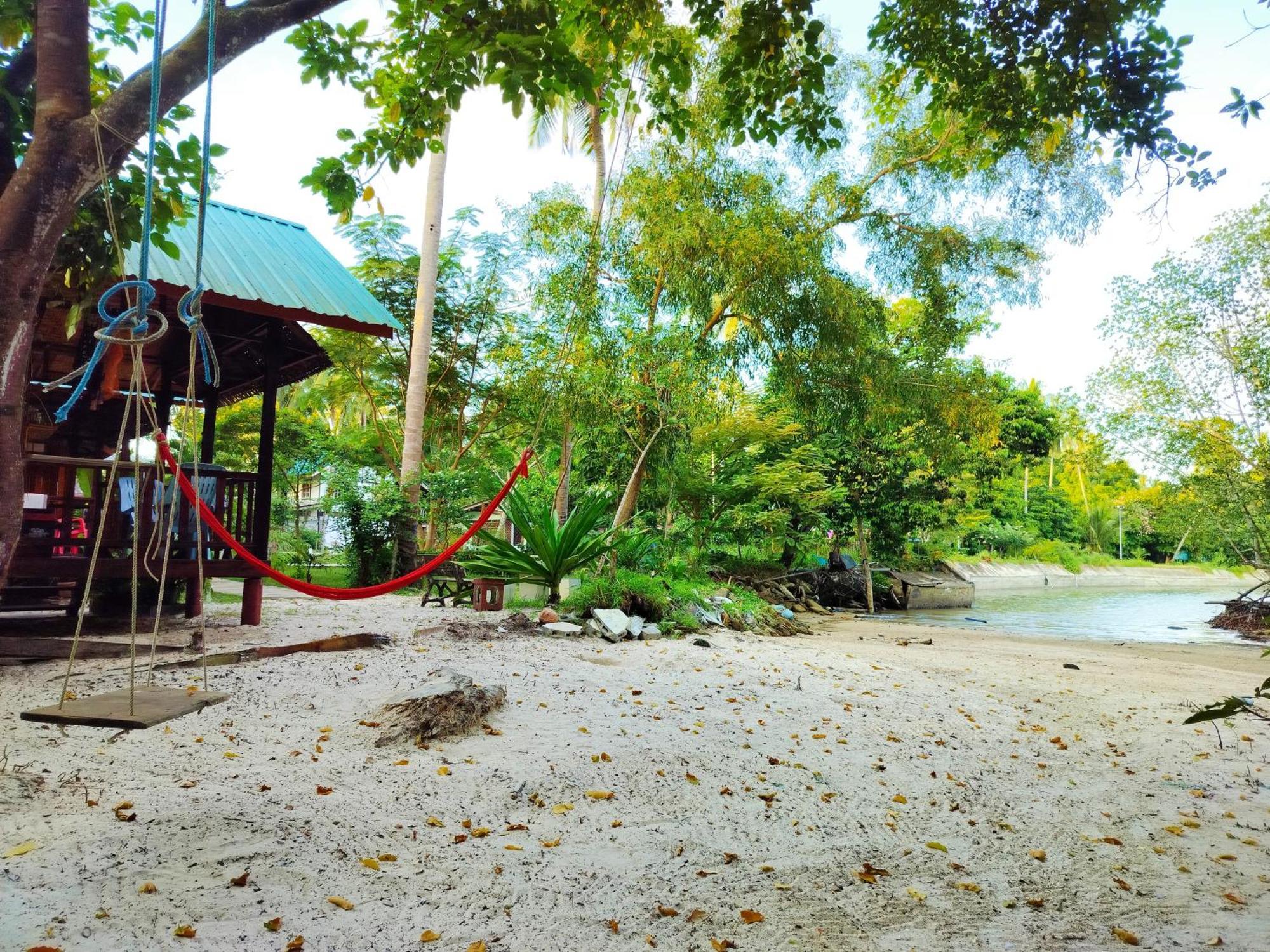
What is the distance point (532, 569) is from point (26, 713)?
15.6ft

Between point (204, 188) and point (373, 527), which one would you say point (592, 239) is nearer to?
point (373, 527)

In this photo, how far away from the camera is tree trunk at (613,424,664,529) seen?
27.3ft

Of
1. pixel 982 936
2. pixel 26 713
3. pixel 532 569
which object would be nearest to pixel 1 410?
pixel 26 713

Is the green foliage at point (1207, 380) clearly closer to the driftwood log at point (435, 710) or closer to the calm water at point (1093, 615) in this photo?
the calm water at point (1093, 615)

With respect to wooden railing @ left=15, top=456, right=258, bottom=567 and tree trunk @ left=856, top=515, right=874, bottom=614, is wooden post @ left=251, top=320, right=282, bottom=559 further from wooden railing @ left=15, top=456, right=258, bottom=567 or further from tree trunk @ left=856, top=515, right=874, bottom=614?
tree trunk @ left=856, top=515, right=874, bottom=614

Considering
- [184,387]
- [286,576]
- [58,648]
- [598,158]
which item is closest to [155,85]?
[286,576]

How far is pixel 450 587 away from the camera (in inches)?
339

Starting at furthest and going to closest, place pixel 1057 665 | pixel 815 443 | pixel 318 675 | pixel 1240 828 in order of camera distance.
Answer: pixel 815 443 → pixel 1057 665 → pixel 318 675 → pixel 1240 828

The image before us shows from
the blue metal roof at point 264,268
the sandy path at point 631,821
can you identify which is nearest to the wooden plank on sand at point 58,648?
the sandy path at point 631,821

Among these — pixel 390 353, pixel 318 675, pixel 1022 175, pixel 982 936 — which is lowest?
pixel 982 936

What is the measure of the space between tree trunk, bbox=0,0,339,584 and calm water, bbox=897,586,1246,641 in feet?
36.5

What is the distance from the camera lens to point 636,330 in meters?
8.66

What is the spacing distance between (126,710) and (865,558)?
11.9m

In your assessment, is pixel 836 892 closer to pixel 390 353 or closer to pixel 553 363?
pixel 553 363
